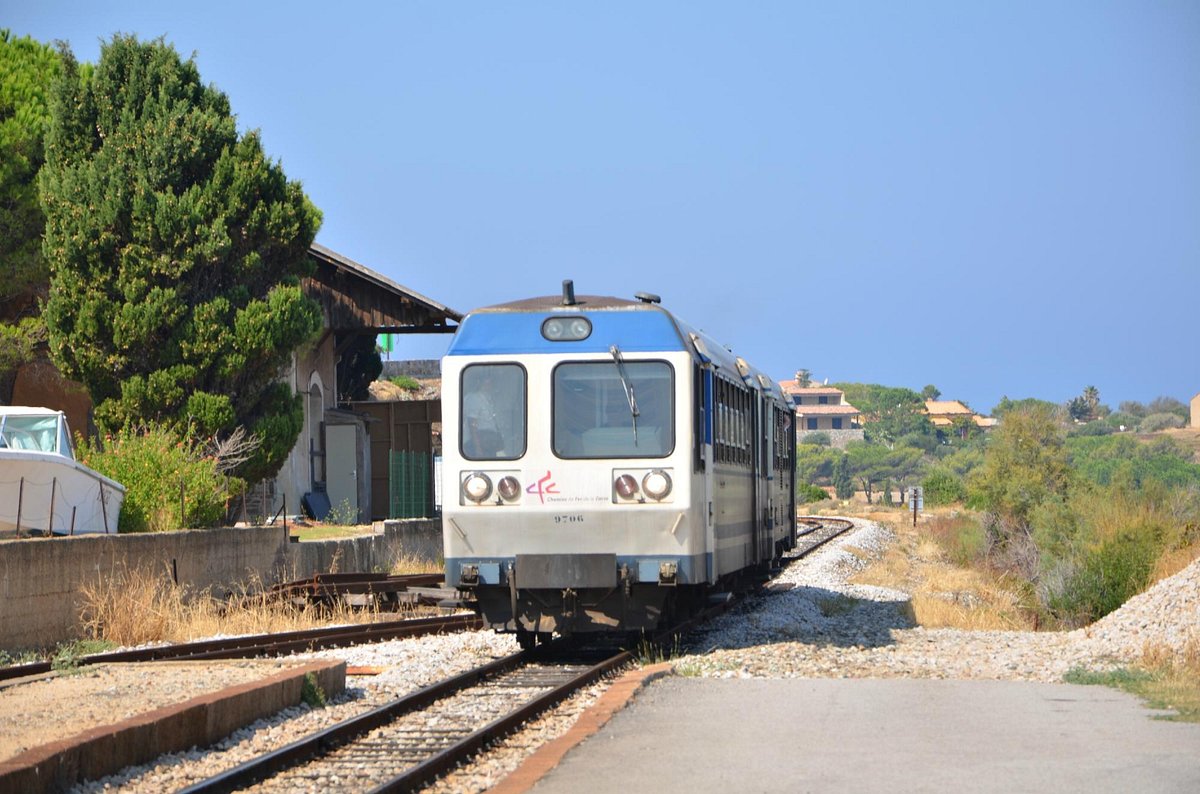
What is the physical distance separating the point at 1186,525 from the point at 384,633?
12676 millimetres

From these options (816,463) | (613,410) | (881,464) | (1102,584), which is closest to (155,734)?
(613,410)

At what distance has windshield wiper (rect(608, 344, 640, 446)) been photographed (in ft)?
46.6

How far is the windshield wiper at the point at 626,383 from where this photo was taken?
14.2 meters

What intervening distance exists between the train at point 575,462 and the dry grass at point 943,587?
6.01 m

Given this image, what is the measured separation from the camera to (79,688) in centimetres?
1134

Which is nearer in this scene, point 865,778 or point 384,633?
point 865,778

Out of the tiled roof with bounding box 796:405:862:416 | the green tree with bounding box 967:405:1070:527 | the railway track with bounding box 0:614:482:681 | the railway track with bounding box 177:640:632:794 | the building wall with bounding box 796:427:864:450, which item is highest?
the tiled roof with bounding box 796:405:862:416

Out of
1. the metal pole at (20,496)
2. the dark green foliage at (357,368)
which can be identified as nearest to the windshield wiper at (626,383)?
the metal pole at (20,496)

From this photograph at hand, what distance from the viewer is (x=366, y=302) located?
36906 millimetres

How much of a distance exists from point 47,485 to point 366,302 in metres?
18.2

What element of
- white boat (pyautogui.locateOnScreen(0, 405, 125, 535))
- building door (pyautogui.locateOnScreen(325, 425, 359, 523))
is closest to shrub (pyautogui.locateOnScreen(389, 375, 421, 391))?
building door (pyautogui.locateOnScreen(325, 425, 359, 523))

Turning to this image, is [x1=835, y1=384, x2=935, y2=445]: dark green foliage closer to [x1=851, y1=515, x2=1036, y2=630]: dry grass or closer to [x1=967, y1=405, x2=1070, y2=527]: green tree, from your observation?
[x1=967, y1=405, x2=1070, y2=527]: green tree

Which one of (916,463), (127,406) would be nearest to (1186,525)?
(127,406)

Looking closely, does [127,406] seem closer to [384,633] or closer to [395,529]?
[395,529]
